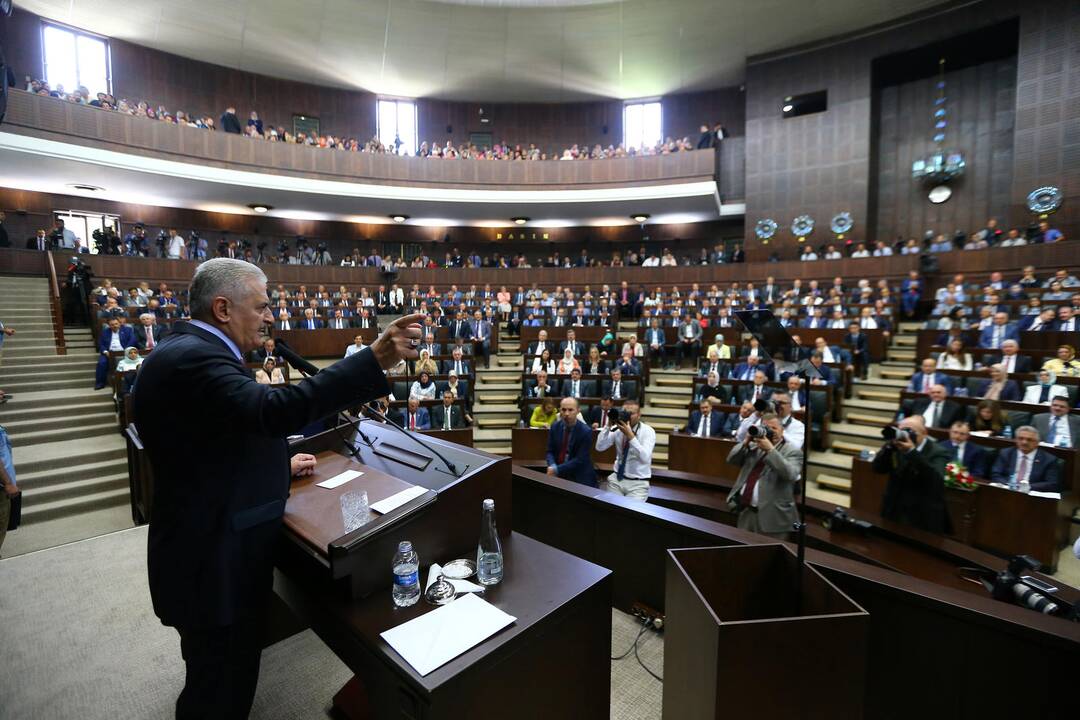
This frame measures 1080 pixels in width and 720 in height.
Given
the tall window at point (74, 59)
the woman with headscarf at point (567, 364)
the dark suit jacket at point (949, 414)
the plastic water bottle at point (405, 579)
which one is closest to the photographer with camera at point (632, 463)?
the plastic water bottle at point (405, 579)

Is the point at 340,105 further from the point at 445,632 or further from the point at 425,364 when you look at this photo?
the point at 445,632

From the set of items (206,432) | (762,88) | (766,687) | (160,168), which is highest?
(762,88)

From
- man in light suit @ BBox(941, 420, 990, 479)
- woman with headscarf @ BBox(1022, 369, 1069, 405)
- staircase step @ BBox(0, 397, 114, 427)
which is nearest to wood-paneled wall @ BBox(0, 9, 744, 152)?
staircase step @ BBox(0, 397, 114, 427)

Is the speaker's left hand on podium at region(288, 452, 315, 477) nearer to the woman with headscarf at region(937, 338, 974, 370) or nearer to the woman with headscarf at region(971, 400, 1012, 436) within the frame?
the woman with headscarf at region(971, 400, 1012, 436)

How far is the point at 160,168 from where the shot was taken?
38.4 feet

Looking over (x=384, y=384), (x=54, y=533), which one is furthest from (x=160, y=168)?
(x=384, y=384)

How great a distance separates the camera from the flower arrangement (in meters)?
3.75

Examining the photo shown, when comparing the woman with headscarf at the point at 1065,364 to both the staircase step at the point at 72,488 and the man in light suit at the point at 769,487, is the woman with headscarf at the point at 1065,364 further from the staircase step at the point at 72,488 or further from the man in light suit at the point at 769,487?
the staircase step at the point at 72,488

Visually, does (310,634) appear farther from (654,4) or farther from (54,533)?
(654,4)

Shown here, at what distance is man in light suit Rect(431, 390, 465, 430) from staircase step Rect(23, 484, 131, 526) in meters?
3.21

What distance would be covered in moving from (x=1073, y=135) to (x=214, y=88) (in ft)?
72.7

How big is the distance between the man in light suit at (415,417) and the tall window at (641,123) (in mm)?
14311

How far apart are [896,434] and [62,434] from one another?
8.44 m

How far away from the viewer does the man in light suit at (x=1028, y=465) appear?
3793mm
